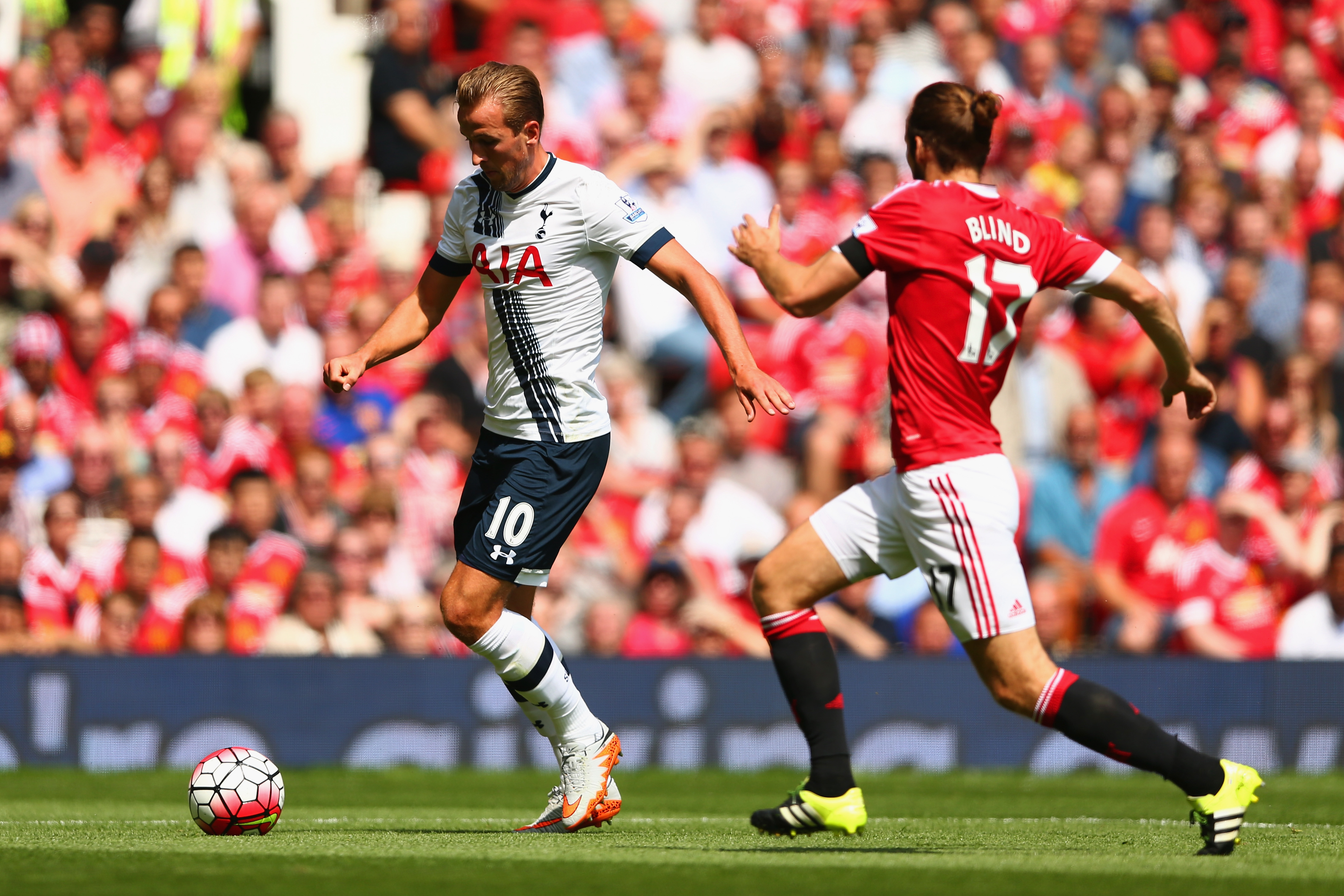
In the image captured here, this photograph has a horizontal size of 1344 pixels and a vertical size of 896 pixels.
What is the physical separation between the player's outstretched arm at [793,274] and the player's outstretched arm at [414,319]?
1614 millimetres

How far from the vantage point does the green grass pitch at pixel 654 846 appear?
527 cm

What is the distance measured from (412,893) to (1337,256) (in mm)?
11471

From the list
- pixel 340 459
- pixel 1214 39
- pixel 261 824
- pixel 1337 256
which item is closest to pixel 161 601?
pixel 340 459

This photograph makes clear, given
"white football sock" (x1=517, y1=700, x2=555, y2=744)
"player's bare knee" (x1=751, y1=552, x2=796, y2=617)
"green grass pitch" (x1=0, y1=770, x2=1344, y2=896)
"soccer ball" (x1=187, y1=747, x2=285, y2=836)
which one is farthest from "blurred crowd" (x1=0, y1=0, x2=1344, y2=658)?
"player's bare knee" (x1=751, y1=552, x2=796, y2=617)

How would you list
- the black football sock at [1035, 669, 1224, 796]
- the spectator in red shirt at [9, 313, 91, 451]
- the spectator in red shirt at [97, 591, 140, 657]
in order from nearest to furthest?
the black football sock at [1035, 669, 1224, 796] → the spectator in red shirt at [97, 591, 140, 657] → the spectator in red shirt at [9, 313, 91, 451]

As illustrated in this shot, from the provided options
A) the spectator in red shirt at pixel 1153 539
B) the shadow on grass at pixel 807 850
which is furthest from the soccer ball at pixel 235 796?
the spectator in red shirt at pixel 1153 539

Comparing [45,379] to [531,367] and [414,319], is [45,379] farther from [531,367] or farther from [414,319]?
[531,367]

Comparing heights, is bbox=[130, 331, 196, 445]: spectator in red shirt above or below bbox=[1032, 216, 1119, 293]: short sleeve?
below

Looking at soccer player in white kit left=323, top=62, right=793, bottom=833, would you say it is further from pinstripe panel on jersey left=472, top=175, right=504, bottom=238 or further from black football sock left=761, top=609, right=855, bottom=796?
black football sock left=761, top=609, right=855, bottom=796

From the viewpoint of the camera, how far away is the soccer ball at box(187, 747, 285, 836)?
6.88m

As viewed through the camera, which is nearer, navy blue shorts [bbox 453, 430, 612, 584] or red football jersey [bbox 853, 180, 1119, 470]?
red football jersey [bbox 853, 180, 1119, 470]

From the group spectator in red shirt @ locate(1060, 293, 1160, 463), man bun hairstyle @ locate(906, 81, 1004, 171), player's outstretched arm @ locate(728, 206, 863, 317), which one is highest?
man bun hairstyle @ locate(906, 81, 1004, 171)

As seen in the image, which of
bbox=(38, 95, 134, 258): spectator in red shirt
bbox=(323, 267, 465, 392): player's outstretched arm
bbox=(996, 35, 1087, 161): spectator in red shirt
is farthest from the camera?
bbox=(996, 35, 1087, 161): spectator in red shirt

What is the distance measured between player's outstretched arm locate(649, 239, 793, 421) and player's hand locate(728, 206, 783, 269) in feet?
1.18
